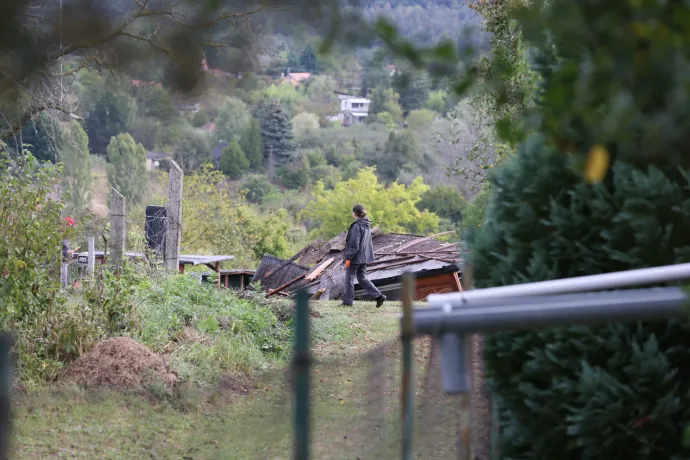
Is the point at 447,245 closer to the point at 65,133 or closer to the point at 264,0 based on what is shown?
the point at 65,133

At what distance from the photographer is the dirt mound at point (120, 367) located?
24.7ft

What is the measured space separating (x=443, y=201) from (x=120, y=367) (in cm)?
4663

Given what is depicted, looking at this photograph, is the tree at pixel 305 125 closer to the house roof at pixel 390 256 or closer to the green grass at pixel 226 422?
the house roof at pixel 390 256

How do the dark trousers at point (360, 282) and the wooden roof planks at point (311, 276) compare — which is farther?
the wooden roof planks at point (311, 276)

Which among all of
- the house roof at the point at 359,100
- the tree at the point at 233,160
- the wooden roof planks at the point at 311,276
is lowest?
the wooden roof planks at the point at 311,276

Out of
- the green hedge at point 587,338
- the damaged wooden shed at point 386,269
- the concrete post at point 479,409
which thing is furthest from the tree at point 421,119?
the green hedge at point 587,338

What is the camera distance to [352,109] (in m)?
71.4

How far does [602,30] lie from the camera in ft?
3.85

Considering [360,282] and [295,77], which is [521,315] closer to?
[360,282]

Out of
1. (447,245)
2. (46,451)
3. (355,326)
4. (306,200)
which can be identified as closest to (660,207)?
(46,451)

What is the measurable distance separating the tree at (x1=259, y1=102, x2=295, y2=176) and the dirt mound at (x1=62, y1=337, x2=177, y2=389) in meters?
51.7

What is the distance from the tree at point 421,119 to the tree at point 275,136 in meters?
10.2

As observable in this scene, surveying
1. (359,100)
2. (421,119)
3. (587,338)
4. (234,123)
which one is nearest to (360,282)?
(587,338)

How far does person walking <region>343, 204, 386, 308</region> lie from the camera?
13.5m
